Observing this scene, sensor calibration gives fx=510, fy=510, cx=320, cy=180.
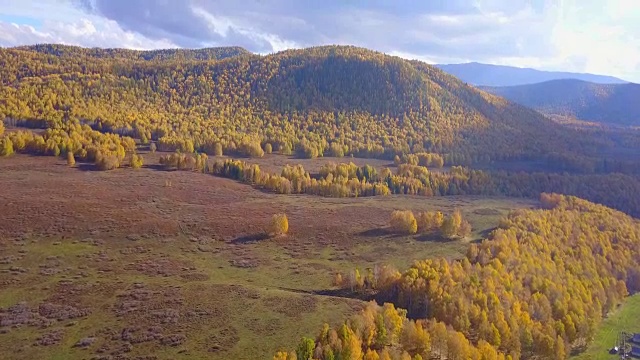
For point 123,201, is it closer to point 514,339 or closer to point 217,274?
point 217,274

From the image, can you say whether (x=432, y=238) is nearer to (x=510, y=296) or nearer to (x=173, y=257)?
(x=510, y=296)

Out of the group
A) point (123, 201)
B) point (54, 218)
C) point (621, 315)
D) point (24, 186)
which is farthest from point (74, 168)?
point (621, 315)

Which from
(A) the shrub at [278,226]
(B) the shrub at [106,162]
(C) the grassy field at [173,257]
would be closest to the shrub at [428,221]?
(C) the grassy field at [173,257]

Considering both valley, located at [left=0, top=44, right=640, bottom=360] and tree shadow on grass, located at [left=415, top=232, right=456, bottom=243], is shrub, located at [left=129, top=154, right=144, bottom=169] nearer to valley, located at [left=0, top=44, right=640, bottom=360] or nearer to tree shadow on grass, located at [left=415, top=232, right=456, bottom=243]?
valley, located at [left=0, top=44, right=640, bottom=360]

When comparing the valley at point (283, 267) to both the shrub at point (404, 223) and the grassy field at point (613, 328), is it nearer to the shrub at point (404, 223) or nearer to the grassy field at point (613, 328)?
the shrub at point (404, 223)

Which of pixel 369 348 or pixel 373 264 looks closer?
pixel 369 348
